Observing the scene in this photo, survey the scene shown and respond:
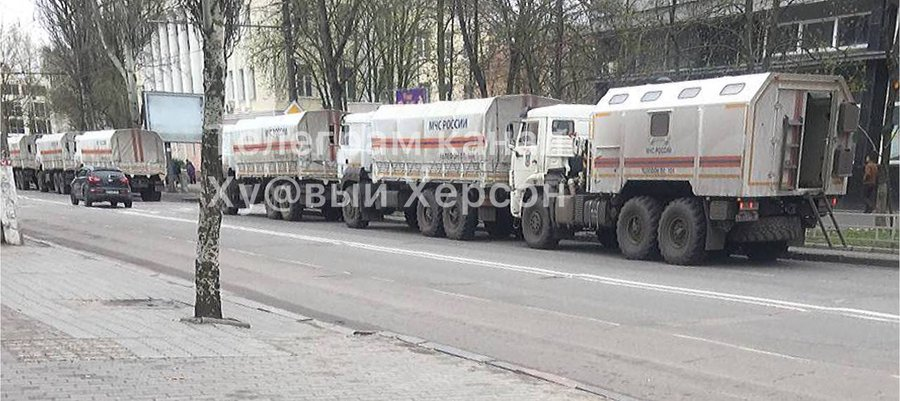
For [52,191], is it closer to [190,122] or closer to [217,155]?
[190,122]

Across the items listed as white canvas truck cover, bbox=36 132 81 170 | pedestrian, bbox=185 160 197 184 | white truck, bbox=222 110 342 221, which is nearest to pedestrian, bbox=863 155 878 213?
white truck, bbox=222 110 342 221

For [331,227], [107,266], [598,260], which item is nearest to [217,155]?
[107,266]

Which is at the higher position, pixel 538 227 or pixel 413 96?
pixel 413 96

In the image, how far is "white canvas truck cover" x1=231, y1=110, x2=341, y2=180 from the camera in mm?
24875

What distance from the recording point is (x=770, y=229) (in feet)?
44.9

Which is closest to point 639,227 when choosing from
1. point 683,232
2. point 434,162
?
point 683,232

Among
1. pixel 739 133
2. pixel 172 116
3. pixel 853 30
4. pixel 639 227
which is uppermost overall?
pixel 853 30

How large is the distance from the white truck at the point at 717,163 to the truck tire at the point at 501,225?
10.4ft

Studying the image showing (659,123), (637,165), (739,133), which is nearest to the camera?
(739,133)

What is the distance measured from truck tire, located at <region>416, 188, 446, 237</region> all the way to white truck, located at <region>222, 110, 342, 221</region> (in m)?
5.17

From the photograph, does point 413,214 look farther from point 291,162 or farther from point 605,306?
point 605,306

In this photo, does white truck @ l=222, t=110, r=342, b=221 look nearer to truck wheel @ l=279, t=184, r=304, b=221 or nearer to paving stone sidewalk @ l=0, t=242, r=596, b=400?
truck wheel @ l=279, t=184, r=304, b=221

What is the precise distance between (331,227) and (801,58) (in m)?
14.3

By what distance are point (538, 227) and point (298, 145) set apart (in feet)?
35.9
